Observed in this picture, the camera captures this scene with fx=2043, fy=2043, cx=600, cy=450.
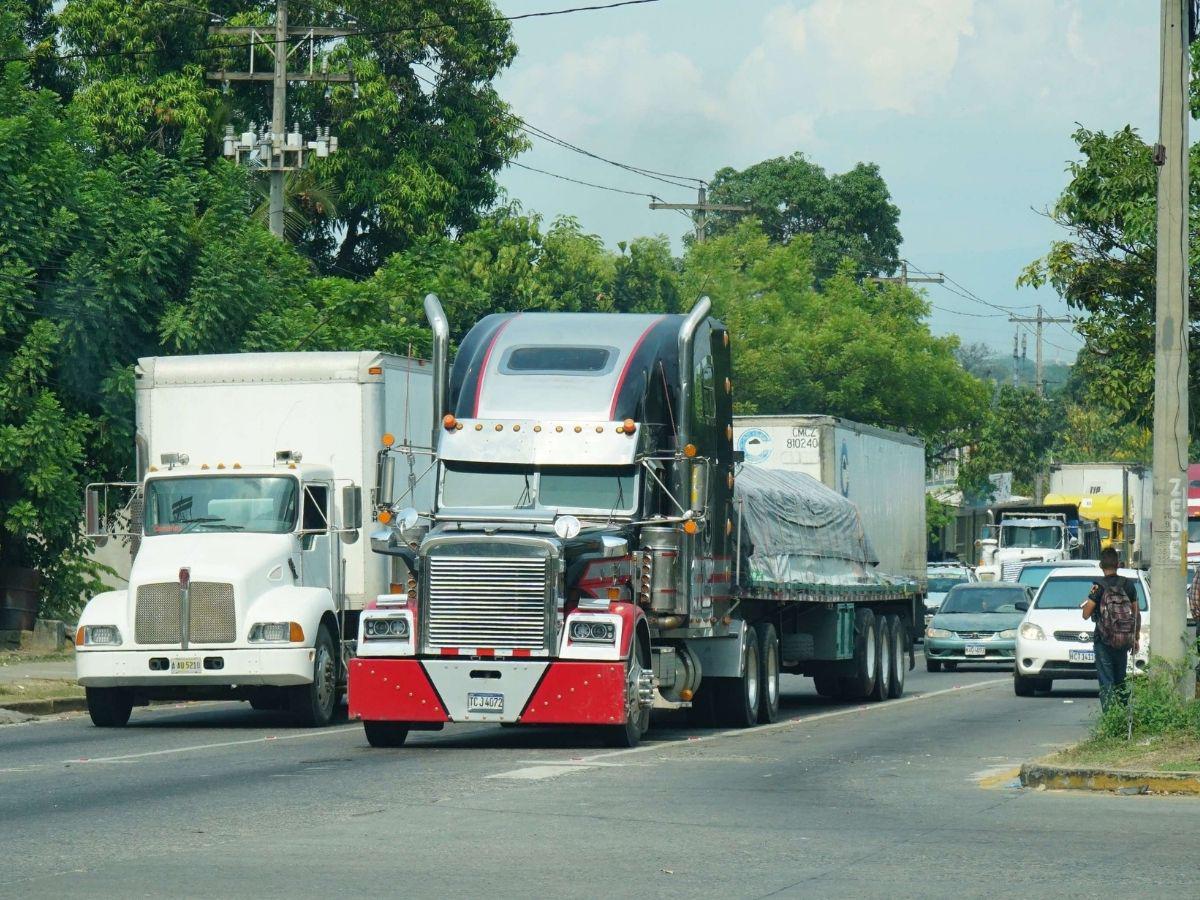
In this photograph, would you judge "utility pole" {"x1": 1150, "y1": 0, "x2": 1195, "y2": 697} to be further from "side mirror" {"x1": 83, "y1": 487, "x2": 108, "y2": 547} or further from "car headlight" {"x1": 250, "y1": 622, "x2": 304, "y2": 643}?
"side mirror" {"x1": 83, "y1": 487, "x2": 108, "y2": 547}

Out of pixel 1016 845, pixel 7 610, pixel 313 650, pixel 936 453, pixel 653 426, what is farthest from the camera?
pixel 936 453

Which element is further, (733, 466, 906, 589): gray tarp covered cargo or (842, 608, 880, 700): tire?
(842, 608, 880, 700): tire

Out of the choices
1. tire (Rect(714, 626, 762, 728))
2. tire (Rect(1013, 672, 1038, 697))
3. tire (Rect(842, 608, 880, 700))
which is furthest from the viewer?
tire (Rect(1013, 672, 1038, 697))

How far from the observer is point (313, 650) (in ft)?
66.0

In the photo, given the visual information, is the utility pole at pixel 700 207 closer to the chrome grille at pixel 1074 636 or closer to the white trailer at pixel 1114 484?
the white trailer at pixel 1114 484

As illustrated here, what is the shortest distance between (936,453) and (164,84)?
110ft

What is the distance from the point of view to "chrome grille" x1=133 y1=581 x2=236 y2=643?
19.7 m

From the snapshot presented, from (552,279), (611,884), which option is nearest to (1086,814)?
(611,884)

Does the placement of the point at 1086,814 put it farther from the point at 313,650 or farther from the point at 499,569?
the point at 313,650

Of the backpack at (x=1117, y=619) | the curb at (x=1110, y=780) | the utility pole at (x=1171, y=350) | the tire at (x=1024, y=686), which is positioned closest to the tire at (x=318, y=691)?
the backpack at (x=1117, y=619)

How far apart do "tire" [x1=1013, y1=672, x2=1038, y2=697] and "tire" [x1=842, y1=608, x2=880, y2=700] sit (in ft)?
6.44

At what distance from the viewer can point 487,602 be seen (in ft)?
56.6

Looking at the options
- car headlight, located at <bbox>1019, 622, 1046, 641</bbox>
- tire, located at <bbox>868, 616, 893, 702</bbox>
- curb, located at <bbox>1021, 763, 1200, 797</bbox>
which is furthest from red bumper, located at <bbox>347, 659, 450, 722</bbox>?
car headlight, located at <bbox>1019, 622, 1046, 641</bbox>

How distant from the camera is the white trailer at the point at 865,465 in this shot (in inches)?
1173
